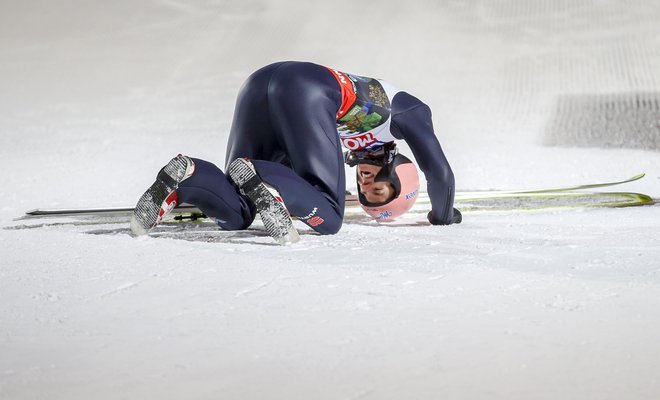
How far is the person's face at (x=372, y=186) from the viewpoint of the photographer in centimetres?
289

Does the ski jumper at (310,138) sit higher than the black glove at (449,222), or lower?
higher

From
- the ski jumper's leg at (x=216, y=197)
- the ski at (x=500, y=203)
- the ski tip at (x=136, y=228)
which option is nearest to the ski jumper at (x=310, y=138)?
the ski jumper's leg at (x=216, y=197)

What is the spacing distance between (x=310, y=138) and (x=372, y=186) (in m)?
0.48

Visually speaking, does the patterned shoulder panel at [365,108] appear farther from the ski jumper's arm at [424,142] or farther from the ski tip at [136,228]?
the ski tip at [136,228]

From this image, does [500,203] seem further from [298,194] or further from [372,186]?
[298,194]

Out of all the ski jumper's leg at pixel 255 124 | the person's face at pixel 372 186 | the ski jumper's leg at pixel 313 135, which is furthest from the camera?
the person's face at pixel 372 186

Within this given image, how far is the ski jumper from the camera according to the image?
7.97ft

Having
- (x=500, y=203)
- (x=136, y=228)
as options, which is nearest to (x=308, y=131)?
(x=136, y=228)

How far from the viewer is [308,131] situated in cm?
250

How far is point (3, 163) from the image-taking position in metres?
6.12

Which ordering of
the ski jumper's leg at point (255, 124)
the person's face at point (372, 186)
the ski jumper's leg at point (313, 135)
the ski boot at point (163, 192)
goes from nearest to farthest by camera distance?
1. the ski boot at point (163, 192)
2. the ski jumper's leg at point (313, 135)
3. the ski jumper's leg at point (255, 124)
4. the person's face at point (372, 186)

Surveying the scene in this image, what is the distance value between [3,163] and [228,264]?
15.5 feet

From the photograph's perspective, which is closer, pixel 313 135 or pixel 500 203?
pixel 313 135

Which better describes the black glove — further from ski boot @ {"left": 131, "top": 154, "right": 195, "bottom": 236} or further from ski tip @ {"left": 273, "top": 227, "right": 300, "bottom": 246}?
ski boot @ {"left": 131, "top": 154, "right": 195, "bottom": 236}
